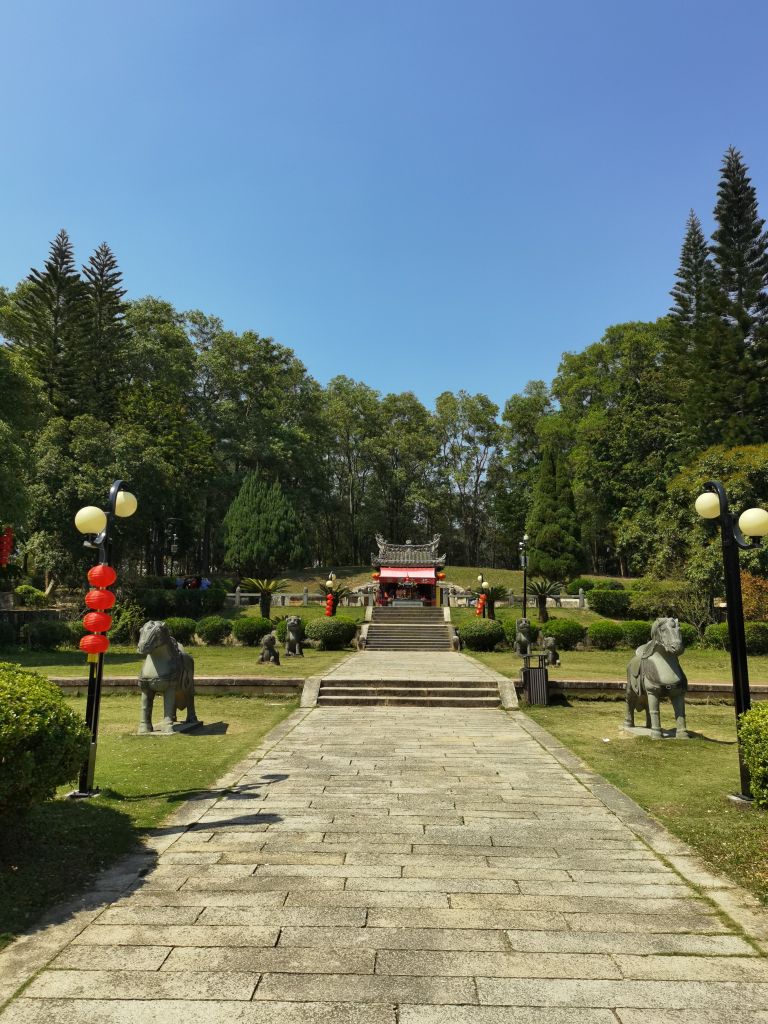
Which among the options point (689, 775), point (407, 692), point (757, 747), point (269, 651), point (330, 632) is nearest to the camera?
point (757, 747)

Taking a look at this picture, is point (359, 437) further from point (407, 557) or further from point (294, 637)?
point (294, 637)

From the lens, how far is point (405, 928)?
156 inches

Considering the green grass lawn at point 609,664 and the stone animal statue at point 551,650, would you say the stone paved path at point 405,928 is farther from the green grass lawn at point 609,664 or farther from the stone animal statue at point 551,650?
the stone animal statue at point 551,650

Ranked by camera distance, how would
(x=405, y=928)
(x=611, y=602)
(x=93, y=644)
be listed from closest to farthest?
1. (x=405, y=928)
2. (x=93, y=644)
3. (x=611, y=602)

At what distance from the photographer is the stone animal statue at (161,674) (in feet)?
32.7

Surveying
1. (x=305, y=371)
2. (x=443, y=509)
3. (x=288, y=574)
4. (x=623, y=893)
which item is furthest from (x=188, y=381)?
(x=623, y=893)

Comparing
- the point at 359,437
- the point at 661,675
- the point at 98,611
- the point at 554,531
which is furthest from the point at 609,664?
the point at 359,437

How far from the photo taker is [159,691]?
33.2 ft

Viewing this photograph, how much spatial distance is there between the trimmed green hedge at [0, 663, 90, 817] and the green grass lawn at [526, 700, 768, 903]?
5342mm

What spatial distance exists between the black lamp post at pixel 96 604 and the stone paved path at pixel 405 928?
1.37 m

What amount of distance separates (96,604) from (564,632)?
1890cm

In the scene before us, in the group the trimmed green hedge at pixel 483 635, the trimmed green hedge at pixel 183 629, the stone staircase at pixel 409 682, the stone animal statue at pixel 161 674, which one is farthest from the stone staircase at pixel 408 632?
the stone animal statue at pixel 161 674

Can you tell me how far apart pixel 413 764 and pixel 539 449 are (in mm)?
52723

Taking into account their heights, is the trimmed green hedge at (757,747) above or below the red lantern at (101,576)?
below
